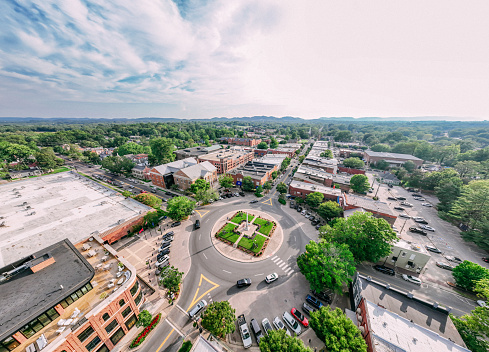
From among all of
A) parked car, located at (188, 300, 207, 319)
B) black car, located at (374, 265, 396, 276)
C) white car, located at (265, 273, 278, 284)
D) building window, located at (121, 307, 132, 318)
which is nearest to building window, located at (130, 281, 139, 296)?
building window, located at (121, 307, 132, 318)

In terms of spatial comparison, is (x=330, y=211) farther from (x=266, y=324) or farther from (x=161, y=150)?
(x=161, y=150)

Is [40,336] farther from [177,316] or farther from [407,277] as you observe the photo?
[407,277]

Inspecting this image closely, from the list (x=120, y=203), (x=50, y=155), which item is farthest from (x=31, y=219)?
(x=50, y=155)

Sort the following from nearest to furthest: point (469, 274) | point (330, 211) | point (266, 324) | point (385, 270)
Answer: point (266, 324), point (469, 274), point (385, 270), point (330, 211)

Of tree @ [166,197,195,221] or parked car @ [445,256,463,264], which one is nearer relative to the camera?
parked car @ [445,256,463,264]

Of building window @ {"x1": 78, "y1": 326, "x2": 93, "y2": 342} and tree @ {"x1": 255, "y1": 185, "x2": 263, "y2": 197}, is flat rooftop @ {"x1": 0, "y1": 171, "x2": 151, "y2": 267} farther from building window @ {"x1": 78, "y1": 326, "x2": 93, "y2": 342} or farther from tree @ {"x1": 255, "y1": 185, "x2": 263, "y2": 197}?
tree @ {"x1": 255, "y1": 185, "x2": 263, "y2": 197}

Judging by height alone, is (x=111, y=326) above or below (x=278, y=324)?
above

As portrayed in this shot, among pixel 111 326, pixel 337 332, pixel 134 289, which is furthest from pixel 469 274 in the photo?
pixel 111 326
